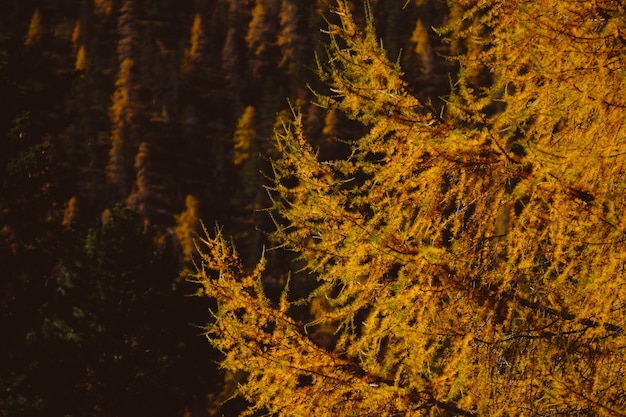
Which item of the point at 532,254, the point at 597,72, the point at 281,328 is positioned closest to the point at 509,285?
the point at 532,254

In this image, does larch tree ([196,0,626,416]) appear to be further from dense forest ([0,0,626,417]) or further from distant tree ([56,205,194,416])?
distant tree ([56,205,194,416])

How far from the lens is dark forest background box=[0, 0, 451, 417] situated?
9.36 m

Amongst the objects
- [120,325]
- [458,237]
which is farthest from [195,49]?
[458,237]

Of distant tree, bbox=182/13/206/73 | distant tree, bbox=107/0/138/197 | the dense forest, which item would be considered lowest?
distant tree, bbox=107/0/138/197

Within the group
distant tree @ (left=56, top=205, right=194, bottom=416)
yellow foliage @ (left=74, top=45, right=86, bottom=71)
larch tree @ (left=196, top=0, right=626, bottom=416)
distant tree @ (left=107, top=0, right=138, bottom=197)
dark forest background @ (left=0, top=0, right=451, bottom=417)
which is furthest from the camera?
yellow foliage @ (left=74, top=45, right=86, bottom=71)

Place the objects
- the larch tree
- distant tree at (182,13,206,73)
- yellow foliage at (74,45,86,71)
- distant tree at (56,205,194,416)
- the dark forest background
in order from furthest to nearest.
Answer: yellow foliage at (74,45,86,71) < distant tree at (182,13,206,73) < distant tree at (56,205,194,416) < the dark forest background < the larch tree

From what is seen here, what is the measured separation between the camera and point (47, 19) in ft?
482

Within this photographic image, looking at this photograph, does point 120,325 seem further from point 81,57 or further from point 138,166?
point 81,57

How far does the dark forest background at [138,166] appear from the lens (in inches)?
368

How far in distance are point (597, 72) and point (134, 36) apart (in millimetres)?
128936

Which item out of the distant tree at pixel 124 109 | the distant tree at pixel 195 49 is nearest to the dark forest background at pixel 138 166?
the distant tree at pixel 124 109

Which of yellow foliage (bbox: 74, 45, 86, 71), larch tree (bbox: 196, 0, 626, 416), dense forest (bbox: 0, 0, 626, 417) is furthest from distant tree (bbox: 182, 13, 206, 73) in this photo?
A: larch tree (bbox: 196, 0, 626, 416)

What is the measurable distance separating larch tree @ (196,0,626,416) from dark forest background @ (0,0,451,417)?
23.1 inches

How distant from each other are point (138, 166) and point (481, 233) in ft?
279
